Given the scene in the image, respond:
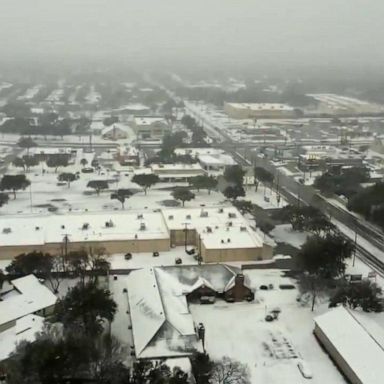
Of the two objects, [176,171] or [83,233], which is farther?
[176,171]

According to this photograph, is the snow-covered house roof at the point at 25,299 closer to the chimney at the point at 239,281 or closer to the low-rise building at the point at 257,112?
the chimney at the point at 239,281

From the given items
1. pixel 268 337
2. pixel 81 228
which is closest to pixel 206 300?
pixel 268 337

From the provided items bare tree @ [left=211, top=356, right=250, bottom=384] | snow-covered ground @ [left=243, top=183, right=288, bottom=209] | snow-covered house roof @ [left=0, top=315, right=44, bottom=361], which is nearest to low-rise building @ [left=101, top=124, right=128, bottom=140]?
snow-covered ground @ [left=243, top=183, right=288, bottom=209]

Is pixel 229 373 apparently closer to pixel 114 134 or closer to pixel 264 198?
pixel 264 198

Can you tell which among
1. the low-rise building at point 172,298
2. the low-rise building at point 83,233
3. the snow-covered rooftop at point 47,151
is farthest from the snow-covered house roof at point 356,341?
the snow-covered rooftop at point 47,151

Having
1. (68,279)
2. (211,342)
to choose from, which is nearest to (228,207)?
(68,279)

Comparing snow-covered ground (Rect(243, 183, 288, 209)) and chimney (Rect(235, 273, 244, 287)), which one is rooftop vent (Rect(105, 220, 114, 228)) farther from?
snow-covered ground (Rect(243, 183, 288, 209))
